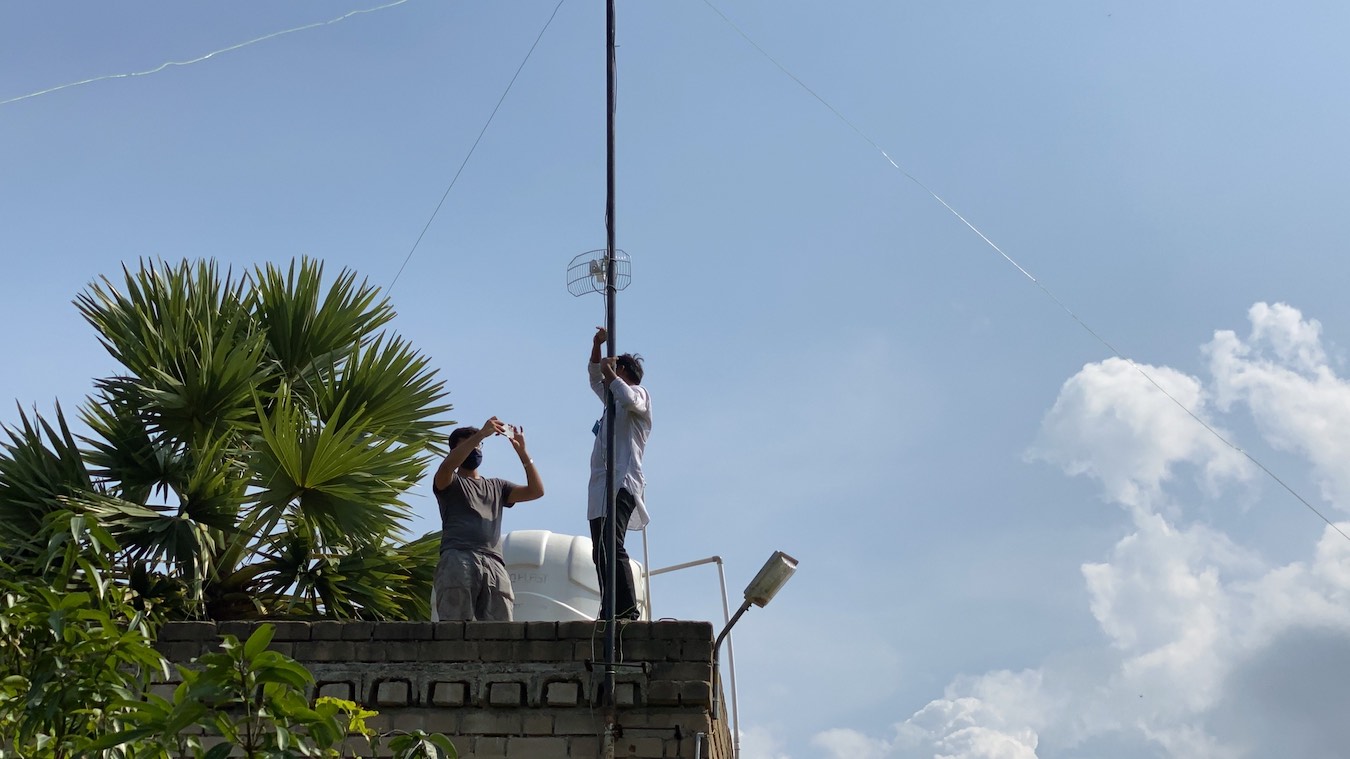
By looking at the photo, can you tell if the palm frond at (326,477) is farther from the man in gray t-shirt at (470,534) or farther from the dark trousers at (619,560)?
the dark trousers at (619,560)

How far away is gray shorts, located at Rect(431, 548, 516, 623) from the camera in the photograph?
6.46m

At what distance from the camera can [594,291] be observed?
20.5 feet

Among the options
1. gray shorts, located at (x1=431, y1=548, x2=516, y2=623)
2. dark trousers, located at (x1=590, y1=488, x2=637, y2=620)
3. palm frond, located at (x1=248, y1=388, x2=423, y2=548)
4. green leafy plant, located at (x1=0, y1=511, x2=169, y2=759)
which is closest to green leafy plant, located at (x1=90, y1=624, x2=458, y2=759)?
green leafy plant, located at (x1=0, y1=511, x2=169, y2=759)

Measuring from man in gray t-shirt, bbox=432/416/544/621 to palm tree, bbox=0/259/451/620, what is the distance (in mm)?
1129

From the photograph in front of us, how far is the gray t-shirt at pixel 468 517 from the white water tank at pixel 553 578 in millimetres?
1798

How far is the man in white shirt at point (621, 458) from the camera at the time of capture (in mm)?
6188

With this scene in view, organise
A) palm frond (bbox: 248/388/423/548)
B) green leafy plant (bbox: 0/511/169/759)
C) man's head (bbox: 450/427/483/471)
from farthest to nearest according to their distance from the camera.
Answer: palm frond (bbox: 248/388/423/548)
man's head (bbox: 450/427/483/471)
green leafy plant (bbox: 0/511/169/759)

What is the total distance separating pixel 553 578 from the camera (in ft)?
28.3

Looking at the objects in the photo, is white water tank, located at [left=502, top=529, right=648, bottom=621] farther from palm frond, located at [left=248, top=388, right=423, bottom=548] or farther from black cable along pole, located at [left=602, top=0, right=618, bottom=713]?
black cable along pole, located at [left=602, top=0, right=618, bottom=713]

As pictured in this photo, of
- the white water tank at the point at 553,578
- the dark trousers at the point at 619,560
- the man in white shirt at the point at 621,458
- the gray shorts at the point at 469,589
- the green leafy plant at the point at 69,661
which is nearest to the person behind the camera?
the green leafy plant at the point at 69,661

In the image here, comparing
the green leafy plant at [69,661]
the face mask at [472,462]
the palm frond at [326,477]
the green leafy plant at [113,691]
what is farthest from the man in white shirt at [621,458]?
the green leafy plant at [69,661]

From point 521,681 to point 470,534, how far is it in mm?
1124

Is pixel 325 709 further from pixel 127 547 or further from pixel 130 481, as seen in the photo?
pixel 130 481

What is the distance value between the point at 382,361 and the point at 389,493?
4.59 feet
